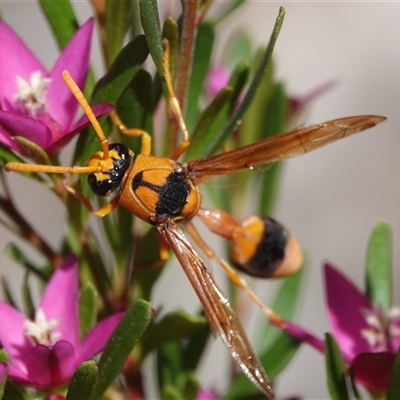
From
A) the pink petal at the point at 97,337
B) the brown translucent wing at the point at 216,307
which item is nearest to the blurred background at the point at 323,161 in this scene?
the brown translucent wing at the point at 216,307

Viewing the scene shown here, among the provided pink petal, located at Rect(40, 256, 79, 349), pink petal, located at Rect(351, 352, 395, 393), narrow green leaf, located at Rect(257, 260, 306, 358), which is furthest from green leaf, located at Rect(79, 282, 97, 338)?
narrow green leaf, located at Rect(257, 260, 306, 358)

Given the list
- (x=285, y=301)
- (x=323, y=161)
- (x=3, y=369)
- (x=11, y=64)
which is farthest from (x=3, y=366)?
(x=323, y=161)

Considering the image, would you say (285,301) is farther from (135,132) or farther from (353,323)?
(135,132)

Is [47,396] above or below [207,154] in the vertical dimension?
below

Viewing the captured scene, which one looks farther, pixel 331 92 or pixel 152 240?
pixel 331 92

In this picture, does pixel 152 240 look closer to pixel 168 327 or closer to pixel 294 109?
pixel 168 327

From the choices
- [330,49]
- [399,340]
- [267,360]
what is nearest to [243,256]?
[267,360]
